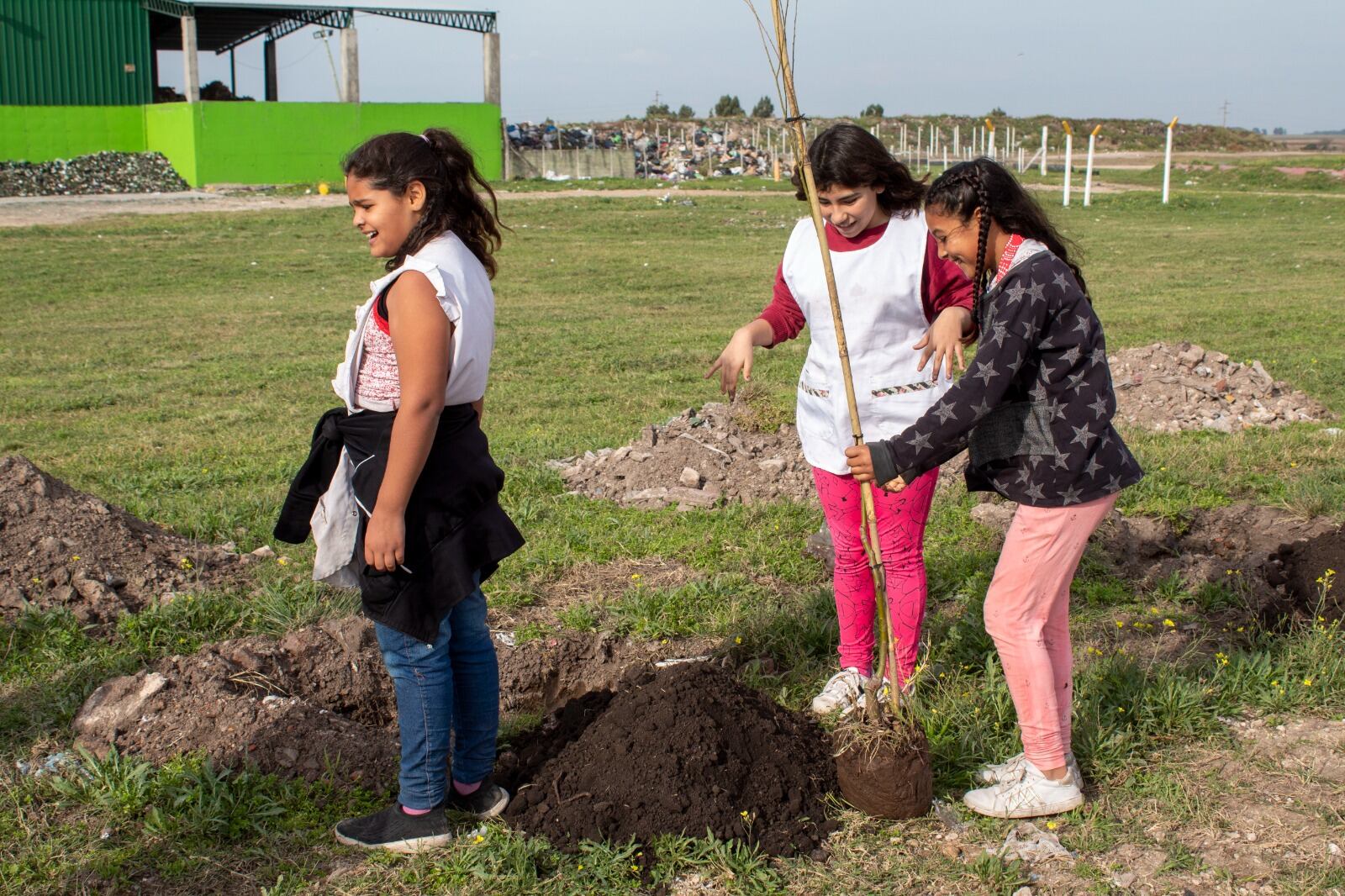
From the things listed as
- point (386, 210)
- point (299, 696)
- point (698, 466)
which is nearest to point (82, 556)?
point (299, 696)

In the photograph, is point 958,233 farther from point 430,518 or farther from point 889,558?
point 430,518

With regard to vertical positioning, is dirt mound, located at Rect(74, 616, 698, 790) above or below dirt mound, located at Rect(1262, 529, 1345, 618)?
below

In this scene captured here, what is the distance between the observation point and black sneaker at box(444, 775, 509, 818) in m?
3.12

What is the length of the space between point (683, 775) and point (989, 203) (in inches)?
63.3

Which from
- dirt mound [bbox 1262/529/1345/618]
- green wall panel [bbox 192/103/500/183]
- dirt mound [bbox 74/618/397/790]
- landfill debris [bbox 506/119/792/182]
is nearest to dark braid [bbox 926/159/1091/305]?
dirt mound [bbox 74/618/397/790]

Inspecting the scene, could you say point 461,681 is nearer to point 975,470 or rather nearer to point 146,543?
point 975,470

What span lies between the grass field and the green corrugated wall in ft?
61.7

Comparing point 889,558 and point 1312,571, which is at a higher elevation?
point 889,558

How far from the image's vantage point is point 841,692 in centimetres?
367

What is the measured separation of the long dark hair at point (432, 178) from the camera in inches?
106

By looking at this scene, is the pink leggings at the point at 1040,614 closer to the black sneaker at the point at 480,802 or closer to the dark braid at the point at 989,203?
the dark braid at the point at 989,203

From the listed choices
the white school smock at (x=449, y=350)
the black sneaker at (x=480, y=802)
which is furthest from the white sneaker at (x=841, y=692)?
the white school smock at (x=449, y=350)

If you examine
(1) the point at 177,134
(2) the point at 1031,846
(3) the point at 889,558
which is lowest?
(2) the point at 1031,846

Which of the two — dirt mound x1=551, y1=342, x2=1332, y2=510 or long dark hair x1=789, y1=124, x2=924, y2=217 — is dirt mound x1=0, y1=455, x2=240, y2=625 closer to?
dirt mound x1=551, y1=342, x2=1332, y2=510
